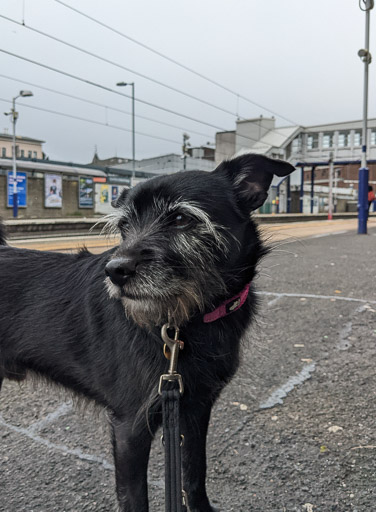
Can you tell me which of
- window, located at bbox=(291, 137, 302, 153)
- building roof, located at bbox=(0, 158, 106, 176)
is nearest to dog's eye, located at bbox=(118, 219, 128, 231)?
building roof, located at bbox=(0, 158, 106, 176)

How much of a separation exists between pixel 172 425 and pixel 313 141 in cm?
6342

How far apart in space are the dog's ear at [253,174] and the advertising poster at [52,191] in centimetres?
3451

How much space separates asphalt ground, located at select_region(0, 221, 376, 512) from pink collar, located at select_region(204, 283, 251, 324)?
36 cm

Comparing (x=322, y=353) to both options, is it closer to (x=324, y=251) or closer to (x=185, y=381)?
(x=185, y=381)

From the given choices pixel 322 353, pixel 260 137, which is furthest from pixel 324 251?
pixel 260 137

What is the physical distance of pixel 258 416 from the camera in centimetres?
280

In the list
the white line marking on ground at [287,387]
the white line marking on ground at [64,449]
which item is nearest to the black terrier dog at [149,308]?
the white line marking on ground at [64,449]

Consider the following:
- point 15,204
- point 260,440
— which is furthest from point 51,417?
point 15,204

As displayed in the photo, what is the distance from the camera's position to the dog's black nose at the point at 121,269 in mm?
1614

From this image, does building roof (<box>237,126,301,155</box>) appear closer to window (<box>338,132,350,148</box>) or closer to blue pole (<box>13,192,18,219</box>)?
window (<box>338,132,350,148</box>)

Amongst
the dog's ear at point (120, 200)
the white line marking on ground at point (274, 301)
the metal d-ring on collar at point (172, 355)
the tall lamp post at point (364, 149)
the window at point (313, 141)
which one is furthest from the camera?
the window at point (313, 141)

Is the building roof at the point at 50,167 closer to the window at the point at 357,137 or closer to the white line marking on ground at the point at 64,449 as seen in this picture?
the white line marking on ground at the point at 64,449

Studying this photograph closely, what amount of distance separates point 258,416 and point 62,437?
1.24 metres

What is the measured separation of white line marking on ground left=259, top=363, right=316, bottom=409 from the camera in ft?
9.74
